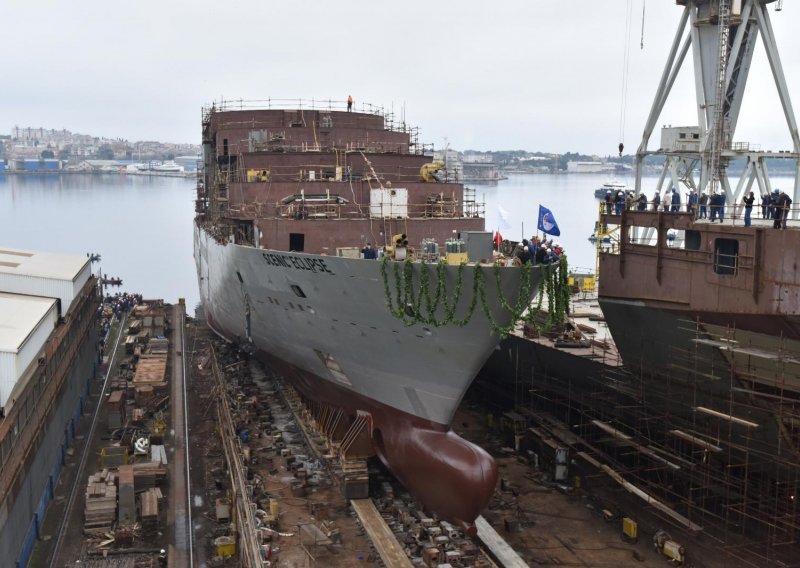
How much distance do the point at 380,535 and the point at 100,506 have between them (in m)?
5.63

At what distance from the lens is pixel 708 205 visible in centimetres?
1630

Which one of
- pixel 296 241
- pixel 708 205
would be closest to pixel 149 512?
pixel 296 241

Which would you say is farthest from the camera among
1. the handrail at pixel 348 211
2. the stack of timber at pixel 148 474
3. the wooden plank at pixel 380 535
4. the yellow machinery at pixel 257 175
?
the yellow machinery at pixel 257 175

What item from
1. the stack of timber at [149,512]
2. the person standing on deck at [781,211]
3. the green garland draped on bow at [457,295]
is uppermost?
the person standing on deck at [781,211]

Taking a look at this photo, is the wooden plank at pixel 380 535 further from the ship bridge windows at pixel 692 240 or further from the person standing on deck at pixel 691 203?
the person standing on deck at pixel 691 203

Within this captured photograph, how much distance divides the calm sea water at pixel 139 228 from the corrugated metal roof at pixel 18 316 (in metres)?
10.6

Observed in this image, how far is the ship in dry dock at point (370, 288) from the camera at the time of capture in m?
14.0

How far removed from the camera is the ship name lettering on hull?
15.4 meters

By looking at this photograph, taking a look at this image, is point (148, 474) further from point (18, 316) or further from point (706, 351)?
point (706, 351)

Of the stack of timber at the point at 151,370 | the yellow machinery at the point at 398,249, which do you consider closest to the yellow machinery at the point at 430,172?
the yellow machinery at the point at 398,249

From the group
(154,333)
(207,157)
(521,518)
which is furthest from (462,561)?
(207,157)

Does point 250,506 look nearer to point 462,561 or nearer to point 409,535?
point 409,535

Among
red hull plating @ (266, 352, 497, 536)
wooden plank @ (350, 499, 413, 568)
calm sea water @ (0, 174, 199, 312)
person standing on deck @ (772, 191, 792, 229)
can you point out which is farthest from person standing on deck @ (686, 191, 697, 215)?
calm sea water @ (0, 174, 199, 312)

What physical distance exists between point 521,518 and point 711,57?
45.3 feet
